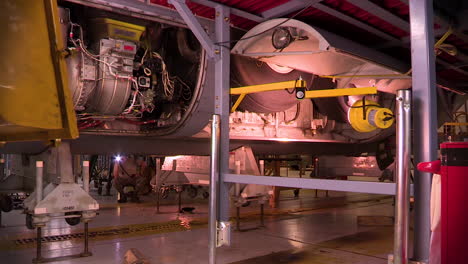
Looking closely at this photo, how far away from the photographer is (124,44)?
395 cm

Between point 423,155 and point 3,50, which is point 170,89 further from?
point 423,155

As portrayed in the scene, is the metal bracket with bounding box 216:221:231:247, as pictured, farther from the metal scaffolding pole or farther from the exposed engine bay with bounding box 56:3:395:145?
the exposed engine bay with bounding box 56:3:395:145

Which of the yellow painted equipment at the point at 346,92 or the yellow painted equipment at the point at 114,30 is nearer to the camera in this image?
the yellow painted equipment at the point at 346,92

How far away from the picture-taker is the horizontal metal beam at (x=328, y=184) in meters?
2.30

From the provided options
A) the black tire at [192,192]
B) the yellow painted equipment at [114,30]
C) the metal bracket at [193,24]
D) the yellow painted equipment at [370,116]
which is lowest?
the black tire at [192,192]

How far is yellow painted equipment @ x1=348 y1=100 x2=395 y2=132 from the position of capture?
11.9 ft

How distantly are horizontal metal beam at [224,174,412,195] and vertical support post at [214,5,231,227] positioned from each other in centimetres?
17

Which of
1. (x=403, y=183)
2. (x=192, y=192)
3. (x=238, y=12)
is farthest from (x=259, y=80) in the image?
(x=192, y=192)

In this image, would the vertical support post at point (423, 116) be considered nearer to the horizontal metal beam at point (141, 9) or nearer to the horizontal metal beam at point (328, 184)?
the horizontal metal beam at point (328, 184)

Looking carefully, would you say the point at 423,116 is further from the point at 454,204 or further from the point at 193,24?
the point at 193,24

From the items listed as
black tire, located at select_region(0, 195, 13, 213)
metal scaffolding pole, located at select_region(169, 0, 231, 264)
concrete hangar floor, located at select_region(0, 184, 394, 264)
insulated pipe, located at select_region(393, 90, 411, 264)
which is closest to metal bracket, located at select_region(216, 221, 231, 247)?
metal scaffolding pole, located at select_region(169, 0, 231, 264)

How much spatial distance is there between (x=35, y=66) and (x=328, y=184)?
1.85 m

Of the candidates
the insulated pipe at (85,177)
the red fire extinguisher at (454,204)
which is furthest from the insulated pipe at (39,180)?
the red fire extinguisher at (454,204)

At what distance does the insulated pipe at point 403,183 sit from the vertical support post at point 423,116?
0.50 feet
